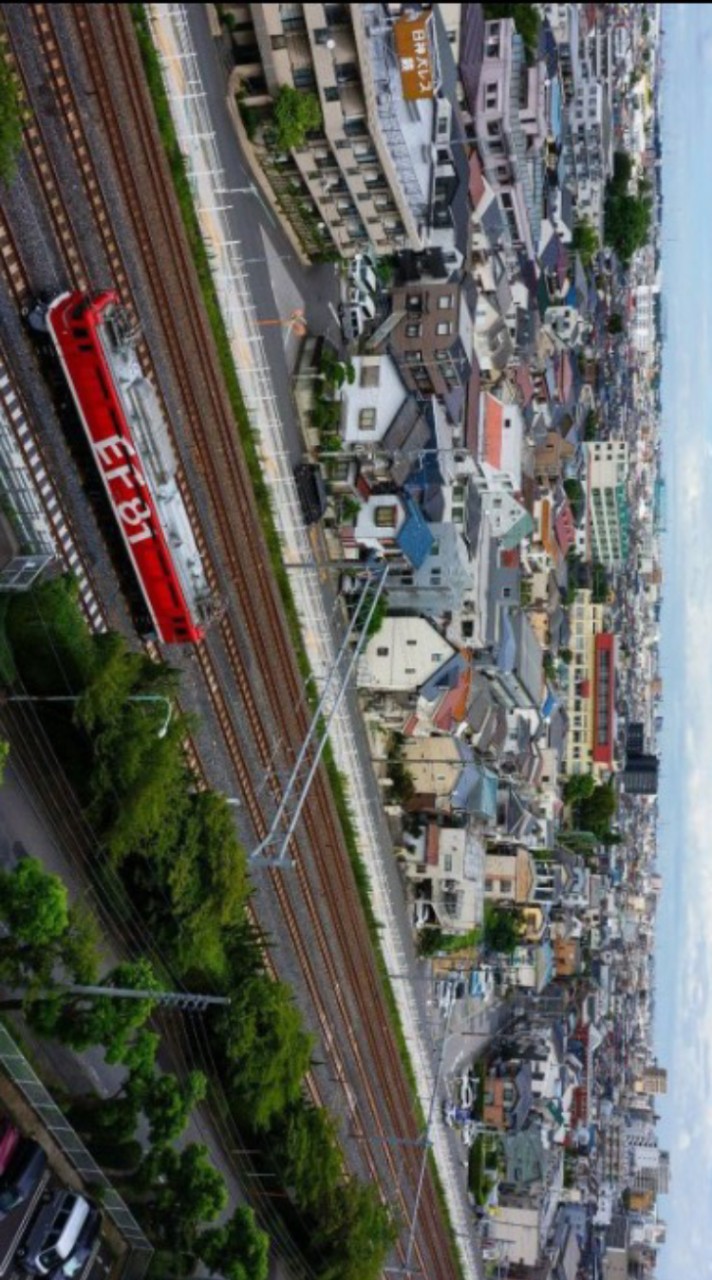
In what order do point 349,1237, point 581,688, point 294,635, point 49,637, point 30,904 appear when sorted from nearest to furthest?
point 30,904 < point 49,637 < point 349,1237 < point 294,635 < point 581,688

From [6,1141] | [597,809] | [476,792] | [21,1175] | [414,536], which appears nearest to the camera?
[6,1141]

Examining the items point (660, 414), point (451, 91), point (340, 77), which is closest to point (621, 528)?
point (660, 414)

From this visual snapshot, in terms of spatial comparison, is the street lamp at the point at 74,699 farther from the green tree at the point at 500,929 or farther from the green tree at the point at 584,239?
the green tree at the point at 584,239

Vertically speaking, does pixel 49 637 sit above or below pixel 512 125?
below

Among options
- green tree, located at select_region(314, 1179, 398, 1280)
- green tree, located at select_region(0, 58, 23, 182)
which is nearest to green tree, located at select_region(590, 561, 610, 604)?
green tree, located at select_region(314, 1179, 398, 1280)

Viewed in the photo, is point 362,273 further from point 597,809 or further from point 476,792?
point 597,809

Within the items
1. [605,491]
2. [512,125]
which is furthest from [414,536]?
[605,491]

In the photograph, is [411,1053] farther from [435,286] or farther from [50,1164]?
[435,286]
